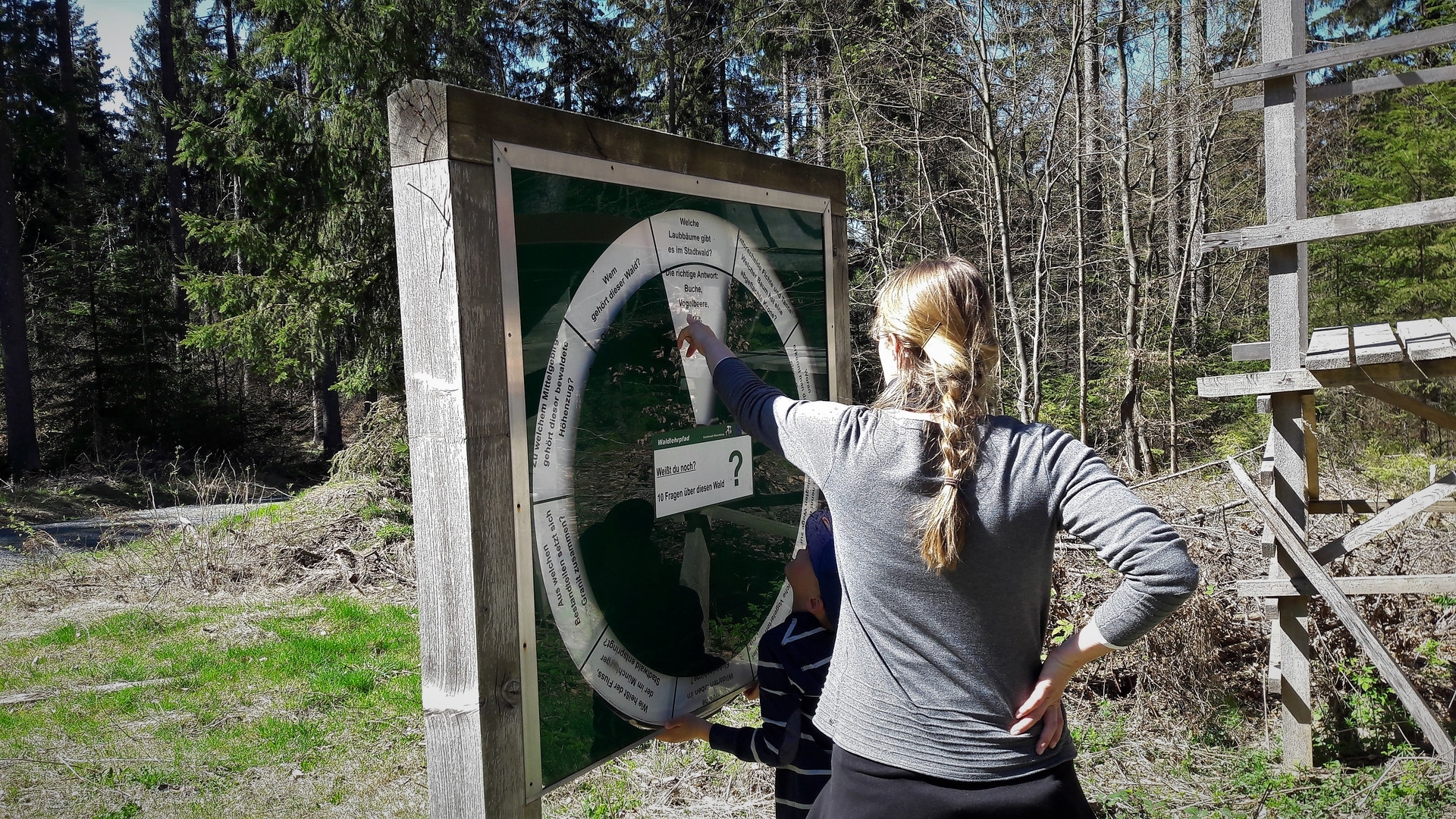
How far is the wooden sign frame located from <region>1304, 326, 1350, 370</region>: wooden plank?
12.6 ft

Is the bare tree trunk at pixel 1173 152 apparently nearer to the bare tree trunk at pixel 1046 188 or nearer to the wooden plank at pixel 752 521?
the bare tree trunk at pixel 1046 188

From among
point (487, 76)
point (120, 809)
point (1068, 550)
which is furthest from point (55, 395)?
point (1068, 550)

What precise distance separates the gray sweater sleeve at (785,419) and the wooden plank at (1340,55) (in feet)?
11.2

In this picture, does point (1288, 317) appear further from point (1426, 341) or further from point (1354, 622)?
point (1354, 622)

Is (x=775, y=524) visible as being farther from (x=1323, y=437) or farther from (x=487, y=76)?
(x=487, y=76)

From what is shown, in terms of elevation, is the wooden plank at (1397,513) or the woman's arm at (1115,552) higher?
the woman's arm at (1115,552)

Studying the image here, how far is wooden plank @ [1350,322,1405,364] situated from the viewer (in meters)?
3.85

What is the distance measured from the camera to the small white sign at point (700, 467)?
2246 mm

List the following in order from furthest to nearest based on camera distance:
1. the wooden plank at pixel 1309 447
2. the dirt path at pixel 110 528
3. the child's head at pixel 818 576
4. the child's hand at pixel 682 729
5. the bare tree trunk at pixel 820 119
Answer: the bare tree trunk at pixel 820 119
the dirt path at pixel 110 528
the wooden plank at pixel 1309 447
the child's hand at pixel 682 729
the child's head at pixel 818 576

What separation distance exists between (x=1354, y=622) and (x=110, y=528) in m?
11.9

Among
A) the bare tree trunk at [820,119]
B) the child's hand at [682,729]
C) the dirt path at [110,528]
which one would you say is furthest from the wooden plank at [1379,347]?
the bare tree trunk at [820,119]

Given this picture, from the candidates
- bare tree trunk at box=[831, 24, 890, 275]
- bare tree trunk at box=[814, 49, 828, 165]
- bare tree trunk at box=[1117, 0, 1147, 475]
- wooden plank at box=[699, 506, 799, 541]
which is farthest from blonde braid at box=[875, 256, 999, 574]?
Result: bare tree trunk at box=[814, 49, 828, 165]

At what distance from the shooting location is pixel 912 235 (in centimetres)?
1414

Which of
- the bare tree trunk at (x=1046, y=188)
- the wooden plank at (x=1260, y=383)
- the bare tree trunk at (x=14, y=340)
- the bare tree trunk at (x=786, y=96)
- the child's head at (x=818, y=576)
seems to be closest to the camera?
the child's head at (x=818, y=576)
